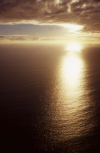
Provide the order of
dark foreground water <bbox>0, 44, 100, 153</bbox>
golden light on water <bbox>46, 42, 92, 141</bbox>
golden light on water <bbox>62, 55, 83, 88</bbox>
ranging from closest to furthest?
dark foreground water <bbox>0, 44, 100, 153</bbox> < golden light on water <bbox>46, 42, 92, 141</bbox> < golden light on water <bbox>62, 55, 83, 88</bbox>

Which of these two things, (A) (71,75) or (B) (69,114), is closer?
(B) (69,114)

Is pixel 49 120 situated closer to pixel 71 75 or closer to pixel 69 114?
pixel 69 114

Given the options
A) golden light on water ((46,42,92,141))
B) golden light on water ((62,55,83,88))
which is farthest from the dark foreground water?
golden light on water ((62,55,83,88))

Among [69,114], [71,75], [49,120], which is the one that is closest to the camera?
[49,120]

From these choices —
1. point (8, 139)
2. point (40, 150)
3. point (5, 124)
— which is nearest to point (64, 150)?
point (40, 150)

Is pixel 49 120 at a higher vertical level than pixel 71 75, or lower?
lower

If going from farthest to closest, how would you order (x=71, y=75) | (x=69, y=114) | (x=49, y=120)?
(x=71, y=75)
(x=69, y=114)
(x=49, y=120)

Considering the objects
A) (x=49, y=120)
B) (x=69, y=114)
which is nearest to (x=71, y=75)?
(x=69, y=114)

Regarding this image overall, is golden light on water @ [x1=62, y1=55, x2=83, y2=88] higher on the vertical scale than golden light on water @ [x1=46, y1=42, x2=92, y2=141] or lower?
higher

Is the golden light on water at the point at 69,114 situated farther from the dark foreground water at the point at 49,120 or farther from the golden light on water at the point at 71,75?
the golden light on water at the point at 71,75

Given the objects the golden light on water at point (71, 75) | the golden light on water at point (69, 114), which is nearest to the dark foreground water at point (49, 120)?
the golden light on water at point (69, 114)

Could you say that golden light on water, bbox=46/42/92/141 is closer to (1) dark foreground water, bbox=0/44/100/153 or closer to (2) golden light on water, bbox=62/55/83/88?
(1) dark foreground water, bbox=0/44/100/153
